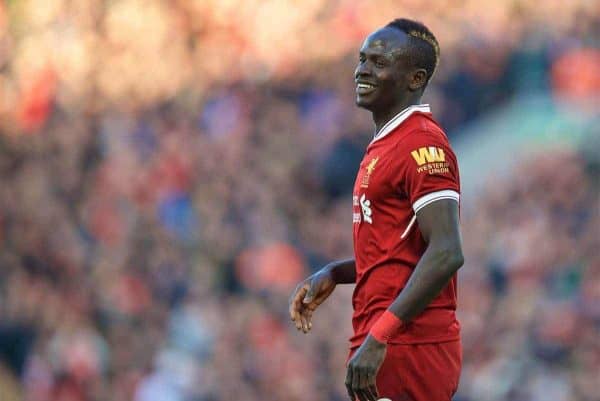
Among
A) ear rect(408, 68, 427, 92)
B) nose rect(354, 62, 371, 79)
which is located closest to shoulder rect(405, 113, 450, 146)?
ear rect(408, 68, 427, 92)

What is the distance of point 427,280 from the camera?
15.8 ft

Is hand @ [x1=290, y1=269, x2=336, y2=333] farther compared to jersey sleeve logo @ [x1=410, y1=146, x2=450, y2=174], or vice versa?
hand @ [x1=290, y1=269, x2=336, y2=333]

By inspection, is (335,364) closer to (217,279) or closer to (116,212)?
(217,279)

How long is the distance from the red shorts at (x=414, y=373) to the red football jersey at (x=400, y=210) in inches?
1.5

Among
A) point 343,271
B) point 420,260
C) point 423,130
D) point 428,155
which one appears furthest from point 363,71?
point 343,271

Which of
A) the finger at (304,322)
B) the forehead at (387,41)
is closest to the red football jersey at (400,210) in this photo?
the forehead at (387,41)

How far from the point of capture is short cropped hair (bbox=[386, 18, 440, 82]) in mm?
5176

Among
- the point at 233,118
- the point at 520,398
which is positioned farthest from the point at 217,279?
the point at 520,398

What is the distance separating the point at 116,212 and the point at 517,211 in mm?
4275

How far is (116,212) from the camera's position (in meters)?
14.3

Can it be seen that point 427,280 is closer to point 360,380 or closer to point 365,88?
point 360,380

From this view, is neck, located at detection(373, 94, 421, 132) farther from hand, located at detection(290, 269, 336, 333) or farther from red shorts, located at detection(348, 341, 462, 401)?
red shorts, located at detection(348, 341, 462, 401)

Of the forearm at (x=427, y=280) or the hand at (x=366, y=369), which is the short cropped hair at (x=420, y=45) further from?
the hand at (x=366, y=369)

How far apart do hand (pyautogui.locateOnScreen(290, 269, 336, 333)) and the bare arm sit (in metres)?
0.79
